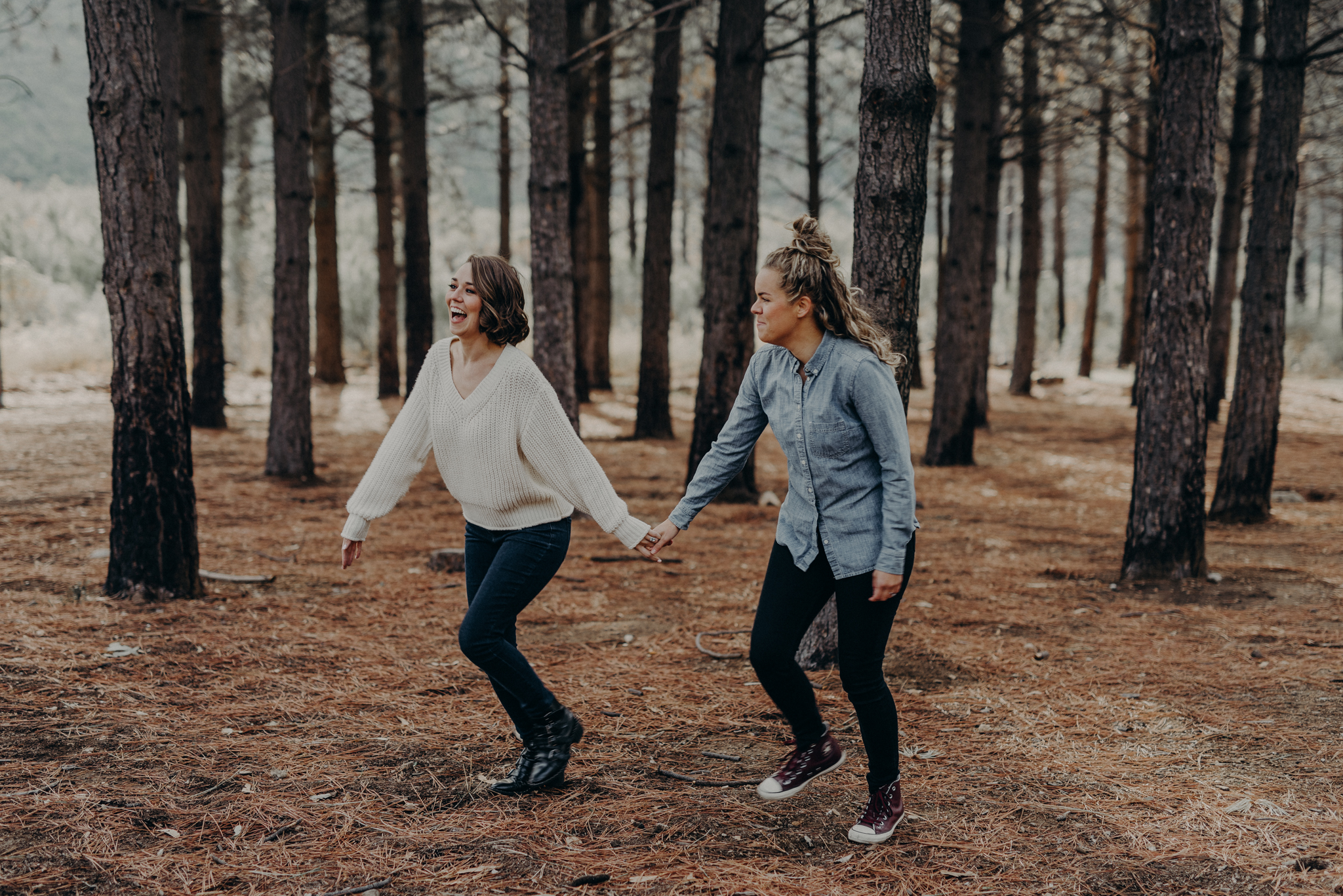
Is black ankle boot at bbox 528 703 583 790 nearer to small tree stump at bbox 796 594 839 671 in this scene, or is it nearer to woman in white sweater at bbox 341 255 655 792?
woman in white sweater at bbox 341 255 655 792

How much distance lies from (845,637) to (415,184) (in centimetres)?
1338

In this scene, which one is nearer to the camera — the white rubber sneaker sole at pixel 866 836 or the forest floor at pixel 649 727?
the forest floor at pixel 649 727

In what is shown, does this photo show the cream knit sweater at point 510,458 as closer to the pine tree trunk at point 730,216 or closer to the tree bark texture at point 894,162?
the tree bark texture at point 894,162

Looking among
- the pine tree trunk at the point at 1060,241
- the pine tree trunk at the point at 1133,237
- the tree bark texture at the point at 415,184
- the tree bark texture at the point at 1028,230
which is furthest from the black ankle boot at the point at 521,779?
the pine tree trunk at the point at 1060,241

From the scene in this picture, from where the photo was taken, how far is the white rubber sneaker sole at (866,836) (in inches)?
126

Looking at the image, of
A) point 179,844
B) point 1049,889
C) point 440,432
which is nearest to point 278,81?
point 440,432

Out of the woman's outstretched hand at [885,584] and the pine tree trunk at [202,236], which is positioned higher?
the pine tree trunk at [202,236]

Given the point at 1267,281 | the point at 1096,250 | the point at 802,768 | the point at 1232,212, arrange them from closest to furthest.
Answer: the point at 802,768, the point at 1267,281, the point at 1232,212, the point at 1096,250

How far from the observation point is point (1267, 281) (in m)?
8.48

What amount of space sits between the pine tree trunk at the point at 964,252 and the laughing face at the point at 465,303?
9.69 meters

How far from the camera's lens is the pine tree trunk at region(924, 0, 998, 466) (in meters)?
12.4

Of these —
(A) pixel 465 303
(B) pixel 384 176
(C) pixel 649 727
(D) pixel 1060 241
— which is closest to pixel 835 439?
(A) pixel 465 303

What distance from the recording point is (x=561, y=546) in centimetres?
358

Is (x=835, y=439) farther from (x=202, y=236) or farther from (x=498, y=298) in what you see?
(x=202, y=236)
